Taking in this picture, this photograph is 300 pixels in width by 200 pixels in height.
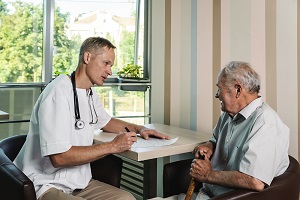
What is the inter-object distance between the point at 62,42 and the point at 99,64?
194 cm

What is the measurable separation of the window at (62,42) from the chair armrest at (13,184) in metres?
1.83

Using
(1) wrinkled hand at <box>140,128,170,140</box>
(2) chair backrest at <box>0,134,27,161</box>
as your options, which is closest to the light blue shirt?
(1) wrinkled hand at <box>140,128,170,140</box>

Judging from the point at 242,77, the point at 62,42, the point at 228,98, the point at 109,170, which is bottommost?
the point at 109,170

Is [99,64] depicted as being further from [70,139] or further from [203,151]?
[203,151]

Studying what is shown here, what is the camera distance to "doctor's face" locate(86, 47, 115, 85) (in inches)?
79.8

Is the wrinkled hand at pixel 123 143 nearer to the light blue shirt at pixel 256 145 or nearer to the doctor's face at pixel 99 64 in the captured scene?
the doctor's face at pixel 99 64

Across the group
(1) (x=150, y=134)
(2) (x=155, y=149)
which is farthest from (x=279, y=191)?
(1) (x=150, y=134)

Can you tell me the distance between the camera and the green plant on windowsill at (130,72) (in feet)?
12.9

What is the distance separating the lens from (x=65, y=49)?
385 centimetres

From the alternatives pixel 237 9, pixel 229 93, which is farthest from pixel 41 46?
pixel 229 93

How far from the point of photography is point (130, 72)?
3.92 m

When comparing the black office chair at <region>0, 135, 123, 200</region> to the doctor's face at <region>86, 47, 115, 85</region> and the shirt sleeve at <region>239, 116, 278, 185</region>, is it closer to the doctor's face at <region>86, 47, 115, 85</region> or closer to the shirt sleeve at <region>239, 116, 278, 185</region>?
the doctor's face at <region>86, 47, 115, 85</region>

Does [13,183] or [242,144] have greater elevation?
[242,144]

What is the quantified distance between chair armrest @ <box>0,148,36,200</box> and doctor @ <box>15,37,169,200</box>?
14cm
